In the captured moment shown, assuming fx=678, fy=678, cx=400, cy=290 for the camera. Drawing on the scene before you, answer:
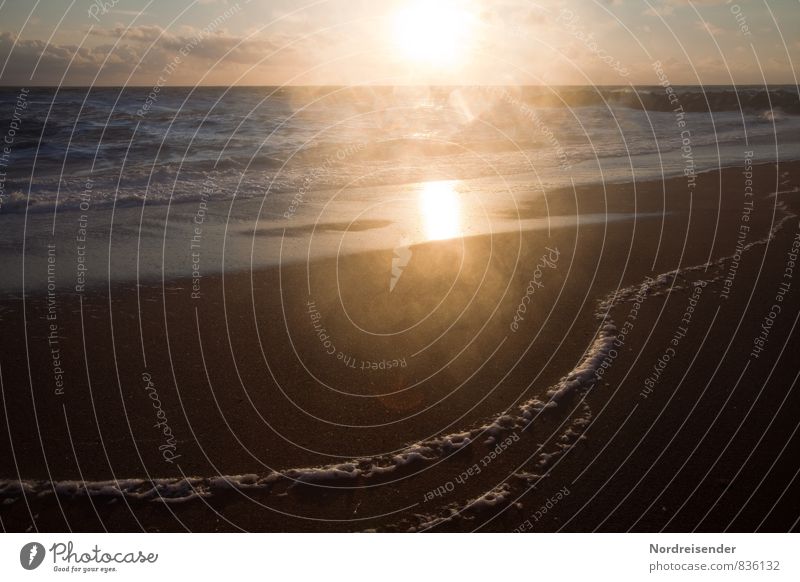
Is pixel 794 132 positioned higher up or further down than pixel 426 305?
higher up

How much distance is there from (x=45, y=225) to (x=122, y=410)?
27.1ft

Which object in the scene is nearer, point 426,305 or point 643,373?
point 643,373

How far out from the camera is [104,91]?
58.0m

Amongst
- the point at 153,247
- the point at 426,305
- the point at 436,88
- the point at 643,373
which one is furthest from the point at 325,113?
the point at 643,373

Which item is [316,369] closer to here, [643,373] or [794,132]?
[643,373]

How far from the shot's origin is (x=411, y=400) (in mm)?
7492

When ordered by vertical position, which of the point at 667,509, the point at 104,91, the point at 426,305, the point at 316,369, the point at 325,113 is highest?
the point at 104,91

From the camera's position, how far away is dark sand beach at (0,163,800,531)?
20.0 feet

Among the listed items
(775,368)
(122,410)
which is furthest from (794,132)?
(122,410)

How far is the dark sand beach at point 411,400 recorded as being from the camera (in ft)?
20.0

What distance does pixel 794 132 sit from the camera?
32.7 meters

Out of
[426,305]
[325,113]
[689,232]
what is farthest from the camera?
[325,113]

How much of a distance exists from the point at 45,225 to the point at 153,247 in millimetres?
3202

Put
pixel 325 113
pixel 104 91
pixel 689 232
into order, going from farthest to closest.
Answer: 1. pixel 104 91
2. pixel 325 113
3. pixel 689 232
